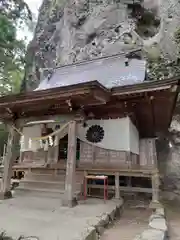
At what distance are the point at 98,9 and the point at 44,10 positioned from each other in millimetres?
7599

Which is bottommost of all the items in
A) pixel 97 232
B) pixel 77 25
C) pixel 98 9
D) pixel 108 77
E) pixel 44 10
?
pixel 97 232

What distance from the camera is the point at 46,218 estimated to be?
3977 millimetres

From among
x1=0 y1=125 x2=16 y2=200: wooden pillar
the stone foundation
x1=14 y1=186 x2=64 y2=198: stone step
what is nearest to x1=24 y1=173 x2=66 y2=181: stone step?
x1=14 y1=186 x2=64 y2=198: stone step

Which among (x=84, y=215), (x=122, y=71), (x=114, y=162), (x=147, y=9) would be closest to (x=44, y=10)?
(x=147, y=9)

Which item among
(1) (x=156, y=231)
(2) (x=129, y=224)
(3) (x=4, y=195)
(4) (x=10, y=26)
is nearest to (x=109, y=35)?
(4) (x=10, y=26)

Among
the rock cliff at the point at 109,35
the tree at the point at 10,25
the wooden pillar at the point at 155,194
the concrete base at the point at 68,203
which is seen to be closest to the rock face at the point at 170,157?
the rock cliff at the point at 109,35

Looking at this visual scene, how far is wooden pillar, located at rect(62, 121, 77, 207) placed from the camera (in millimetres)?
5109

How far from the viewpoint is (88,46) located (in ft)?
53.6

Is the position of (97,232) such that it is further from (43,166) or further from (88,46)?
(88,46)

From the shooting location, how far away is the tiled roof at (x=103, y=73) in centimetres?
791

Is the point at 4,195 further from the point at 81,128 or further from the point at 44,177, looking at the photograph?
the point at 81,128

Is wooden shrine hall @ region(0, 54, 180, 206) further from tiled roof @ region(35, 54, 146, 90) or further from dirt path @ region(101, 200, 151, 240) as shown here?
tiled roof @ region(35, 54, 146, 90)

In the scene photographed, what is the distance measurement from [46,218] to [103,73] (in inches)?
272

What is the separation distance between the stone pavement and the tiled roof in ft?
15.1
